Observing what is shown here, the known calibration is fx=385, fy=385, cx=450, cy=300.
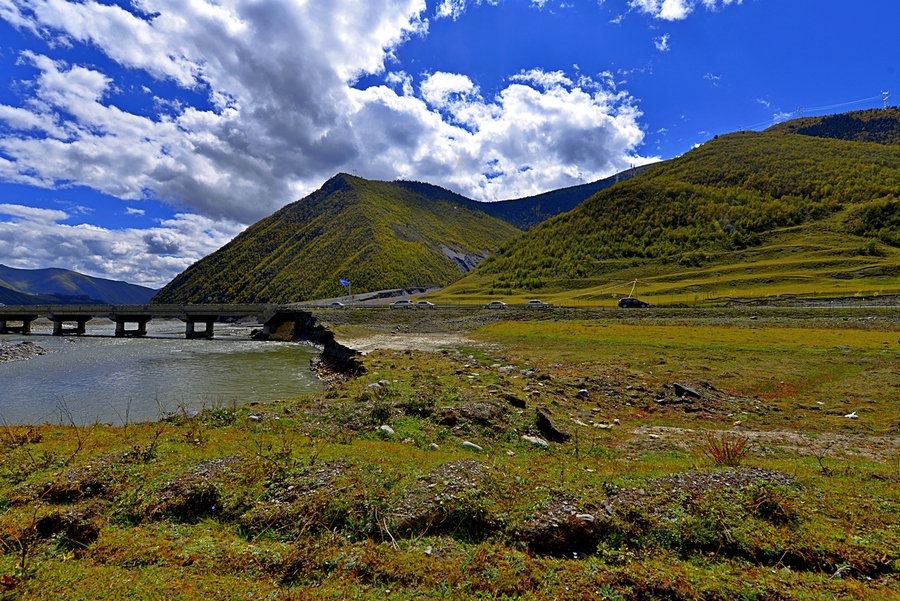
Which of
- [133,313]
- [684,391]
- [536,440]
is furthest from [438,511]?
[133,313]

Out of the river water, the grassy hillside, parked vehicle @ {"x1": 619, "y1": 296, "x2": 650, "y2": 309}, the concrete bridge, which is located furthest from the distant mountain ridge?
the river water

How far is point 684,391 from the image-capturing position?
52.3ft

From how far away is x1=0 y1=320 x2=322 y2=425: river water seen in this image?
683 inches

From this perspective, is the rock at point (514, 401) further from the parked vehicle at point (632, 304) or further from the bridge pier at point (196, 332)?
the bridge pier at point (196, 332)

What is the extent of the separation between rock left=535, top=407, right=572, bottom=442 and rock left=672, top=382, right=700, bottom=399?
7.33 m

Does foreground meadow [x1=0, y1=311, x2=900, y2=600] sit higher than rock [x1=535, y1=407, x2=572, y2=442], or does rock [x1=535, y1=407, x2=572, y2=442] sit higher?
foreground meadow [x1=0, y1=311, x2=900, y2=600]

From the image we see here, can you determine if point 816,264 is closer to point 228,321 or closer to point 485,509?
point 485,509

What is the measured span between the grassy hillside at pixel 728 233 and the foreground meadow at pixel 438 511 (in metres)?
79.9

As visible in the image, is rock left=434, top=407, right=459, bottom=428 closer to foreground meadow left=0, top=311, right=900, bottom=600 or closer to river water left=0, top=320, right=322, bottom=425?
foreground meadow left=0, top=311, right=900, bottom=600

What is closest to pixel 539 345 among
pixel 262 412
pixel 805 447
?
pixel 805 447

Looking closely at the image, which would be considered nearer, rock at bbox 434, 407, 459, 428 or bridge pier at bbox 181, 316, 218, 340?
rock at bbox 434, 407, 459, 428

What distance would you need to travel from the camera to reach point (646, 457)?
983cm

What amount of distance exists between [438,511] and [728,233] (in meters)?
142

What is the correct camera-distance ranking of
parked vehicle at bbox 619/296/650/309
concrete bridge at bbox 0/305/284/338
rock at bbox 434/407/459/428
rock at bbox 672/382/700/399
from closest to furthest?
rock at bbox 434/407/459/428
rock at bbox 672/382/700/399
parked vehicle at bbox 619/296/650/309
concrete bridge at bbox 0/305/284/338
